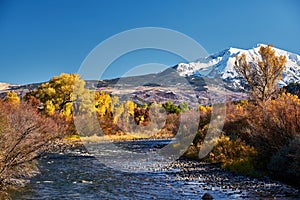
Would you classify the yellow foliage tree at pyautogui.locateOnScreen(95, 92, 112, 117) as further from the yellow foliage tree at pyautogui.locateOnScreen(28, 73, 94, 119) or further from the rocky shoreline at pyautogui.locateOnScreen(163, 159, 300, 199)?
the rocky shoreline at pyautogui.locateOnScreen(163, 159, 300, 199)

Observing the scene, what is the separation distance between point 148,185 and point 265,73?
71.3 feet

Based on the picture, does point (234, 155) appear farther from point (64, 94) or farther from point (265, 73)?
point (64, 94)

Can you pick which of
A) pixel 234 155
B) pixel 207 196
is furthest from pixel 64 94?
pixel 207 196

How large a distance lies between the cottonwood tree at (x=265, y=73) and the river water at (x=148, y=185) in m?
15.6

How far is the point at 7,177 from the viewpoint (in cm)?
1213

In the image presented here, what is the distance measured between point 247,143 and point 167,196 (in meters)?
9.96

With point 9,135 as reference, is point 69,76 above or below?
above

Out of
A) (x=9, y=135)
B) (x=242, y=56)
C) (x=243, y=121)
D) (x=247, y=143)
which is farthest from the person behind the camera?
(x=242, y=56)

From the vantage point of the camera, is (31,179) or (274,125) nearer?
(31,179)

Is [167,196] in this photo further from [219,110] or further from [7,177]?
[219,110]

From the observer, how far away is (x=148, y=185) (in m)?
14.1

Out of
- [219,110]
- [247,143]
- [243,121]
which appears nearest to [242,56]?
[219,110]

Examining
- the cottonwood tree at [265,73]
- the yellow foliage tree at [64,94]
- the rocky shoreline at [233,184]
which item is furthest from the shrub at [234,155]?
the yellow foliage tree at [64,94]

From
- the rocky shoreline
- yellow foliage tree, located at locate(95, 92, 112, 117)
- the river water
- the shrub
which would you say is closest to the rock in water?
the river water
